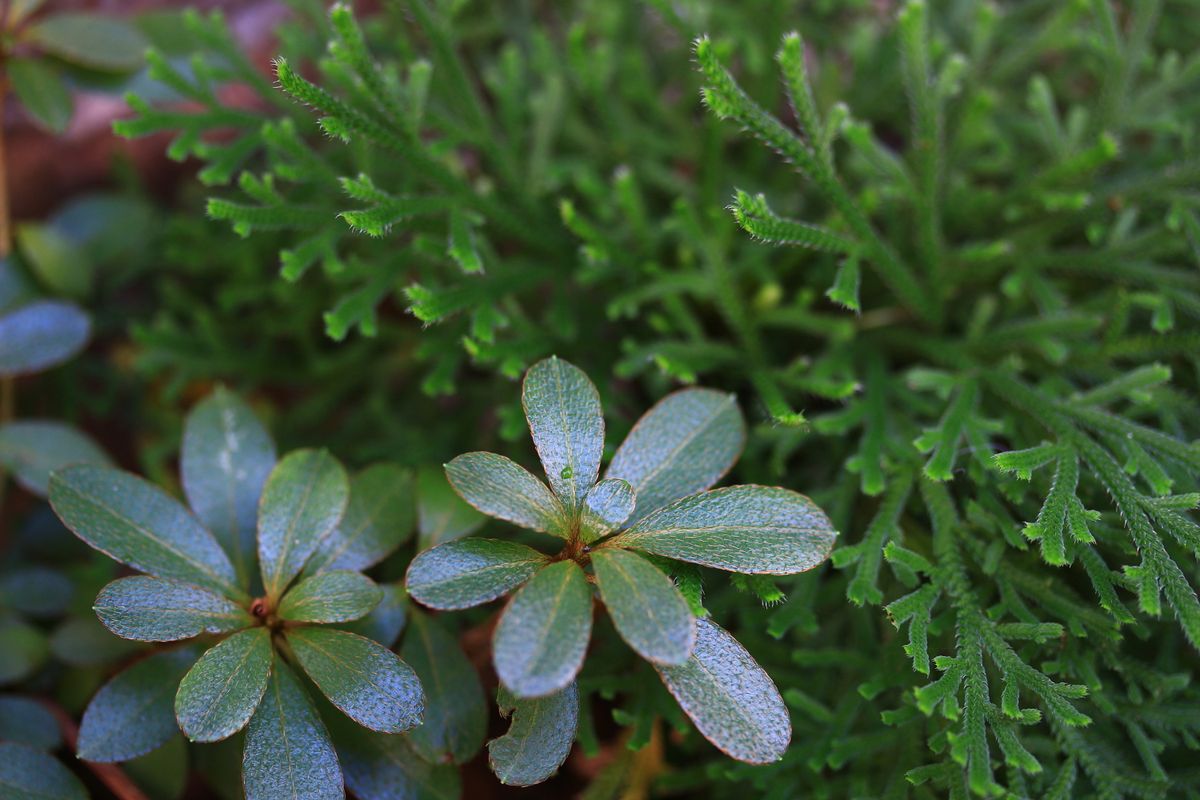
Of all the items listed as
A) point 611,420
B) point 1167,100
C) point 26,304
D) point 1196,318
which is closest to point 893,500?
point 611,420

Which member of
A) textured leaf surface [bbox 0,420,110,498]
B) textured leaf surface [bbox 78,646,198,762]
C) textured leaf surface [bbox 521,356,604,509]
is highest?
textured leaf surface [bbox 521,356,604,509]

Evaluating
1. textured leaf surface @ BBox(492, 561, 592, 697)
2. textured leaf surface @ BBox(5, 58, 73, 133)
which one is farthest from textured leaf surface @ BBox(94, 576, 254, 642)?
textured leaf surface @ BBox(5, 58, 73, 133)

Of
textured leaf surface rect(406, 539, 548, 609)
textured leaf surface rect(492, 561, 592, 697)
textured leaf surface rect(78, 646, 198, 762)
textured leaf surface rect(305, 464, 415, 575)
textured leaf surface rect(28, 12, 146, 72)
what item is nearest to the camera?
textured leaf surface rect(492, 561, 592, 697)

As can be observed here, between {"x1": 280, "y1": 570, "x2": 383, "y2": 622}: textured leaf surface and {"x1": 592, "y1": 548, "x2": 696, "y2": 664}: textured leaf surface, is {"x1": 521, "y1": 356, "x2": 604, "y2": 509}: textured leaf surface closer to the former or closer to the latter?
{"x1": 592, "y1": 548, "x2": 696, "y2": 664}: textured leaf surface

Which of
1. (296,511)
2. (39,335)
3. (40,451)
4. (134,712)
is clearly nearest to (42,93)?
(39,335)

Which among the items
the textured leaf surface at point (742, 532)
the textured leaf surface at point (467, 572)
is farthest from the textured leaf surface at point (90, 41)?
the textured leaf surface at point (742, 532)

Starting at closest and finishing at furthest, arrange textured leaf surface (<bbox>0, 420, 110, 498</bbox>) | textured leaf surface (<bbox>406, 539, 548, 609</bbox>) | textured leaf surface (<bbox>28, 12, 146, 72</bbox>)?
textured leaf surface (<bbox>406, 539, 548, 609</bbox>), textured leaf surface (<bbox>0, 420, 110, 498</bbox>), textured leaf surface (<bbox>28, 12, 146, 72</bbox>)

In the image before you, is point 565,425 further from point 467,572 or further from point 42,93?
point 42,93
